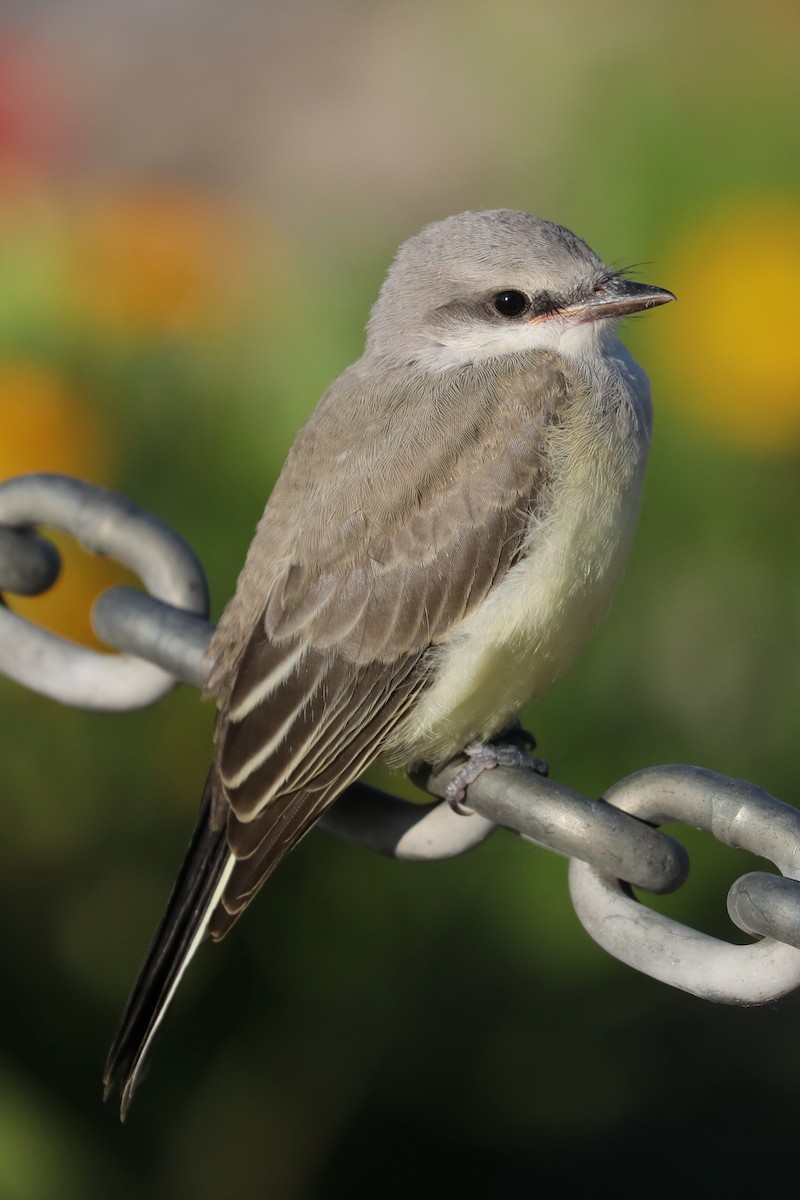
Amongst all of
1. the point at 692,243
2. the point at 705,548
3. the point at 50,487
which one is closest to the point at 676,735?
the point at 705,548

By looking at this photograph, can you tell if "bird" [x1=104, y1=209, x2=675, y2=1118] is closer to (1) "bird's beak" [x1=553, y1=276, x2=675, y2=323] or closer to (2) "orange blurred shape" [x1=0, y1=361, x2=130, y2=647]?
(1) "bird's beak" [x1=553, y1=276, x2=675, y2=323]

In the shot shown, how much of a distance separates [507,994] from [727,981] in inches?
71.9

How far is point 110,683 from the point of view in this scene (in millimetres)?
2627

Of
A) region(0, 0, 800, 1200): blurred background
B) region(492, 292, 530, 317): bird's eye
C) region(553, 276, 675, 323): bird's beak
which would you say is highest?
region(553, 276, 675, 323): bird's beak

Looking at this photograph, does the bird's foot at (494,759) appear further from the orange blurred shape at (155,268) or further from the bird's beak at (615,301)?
the orange blurred shape at (155,268)

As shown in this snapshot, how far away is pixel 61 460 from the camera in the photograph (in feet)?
13.4

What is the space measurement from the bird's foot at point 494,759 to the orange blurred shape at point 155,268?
6.22 feet

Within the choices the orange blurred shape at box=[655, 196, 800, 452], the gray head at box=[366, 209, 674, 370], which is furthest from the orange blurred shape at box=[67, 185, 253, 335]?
the gray head at box=[366, 209, 674, 370]

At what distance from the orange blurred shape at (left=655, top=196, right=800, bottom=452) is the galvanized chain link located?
170 centimetres

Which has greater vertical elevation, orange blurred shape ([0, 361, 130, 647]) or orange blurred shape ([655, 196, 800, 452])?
orange blurred shape ([655, 196, 800, 452])

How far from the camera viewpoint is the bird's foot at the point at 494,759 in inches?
96.4

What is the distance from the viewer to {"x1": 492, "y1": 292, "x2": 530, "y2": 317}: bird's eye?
10.6 feet

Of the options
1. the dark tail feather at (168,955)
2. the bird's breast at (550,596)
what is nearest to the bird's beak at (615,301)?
the bird's breast at (550,596)

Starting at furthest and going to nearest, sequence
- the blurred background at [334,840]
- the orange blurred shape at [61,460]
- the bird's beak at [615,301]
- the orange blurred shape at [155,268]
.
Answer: the orange blurred shape at [155,268]
the orange blurred shape at [61,460]
the blurred background at [334,840]
the bird's beak at [615,301]
